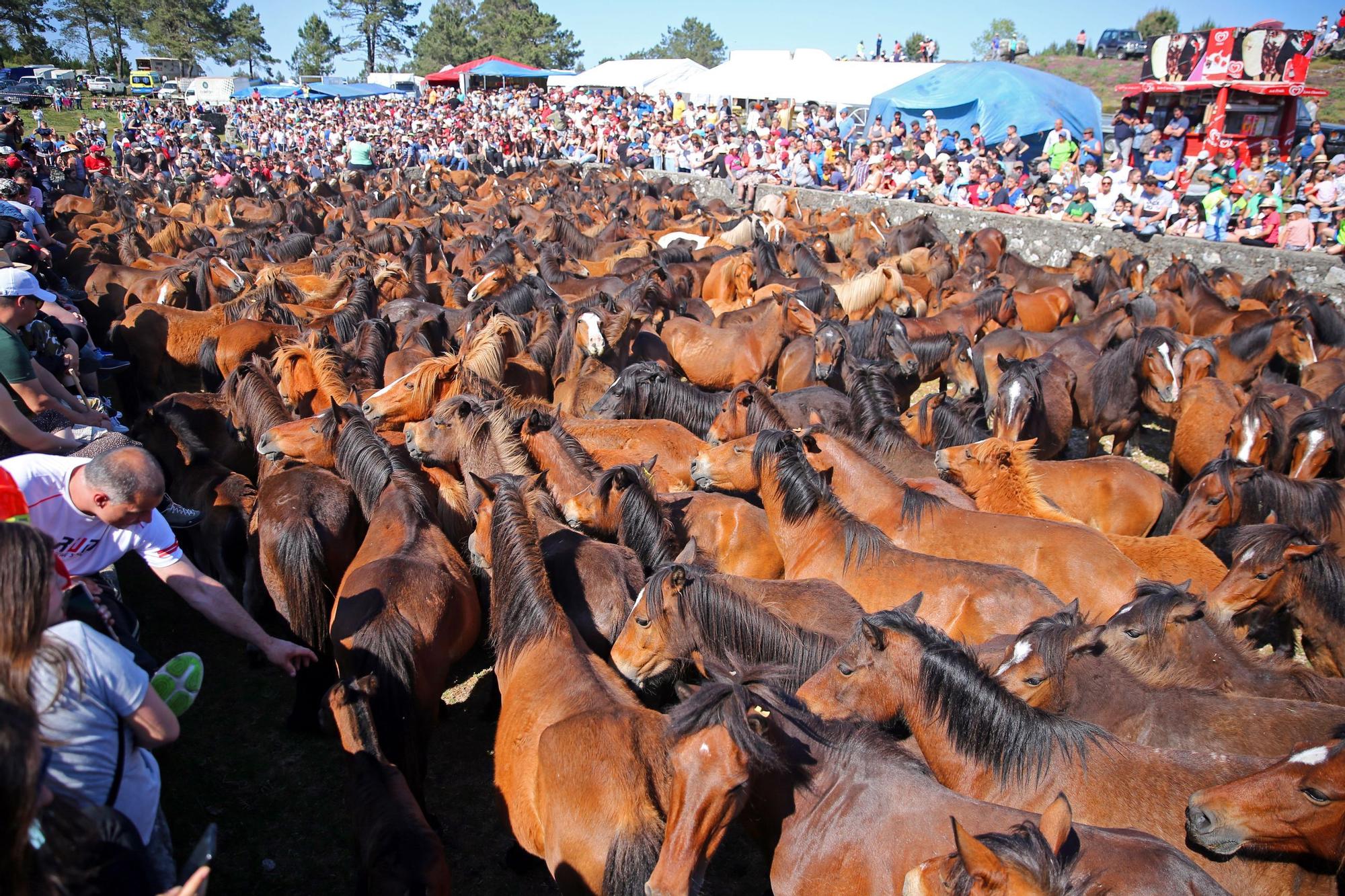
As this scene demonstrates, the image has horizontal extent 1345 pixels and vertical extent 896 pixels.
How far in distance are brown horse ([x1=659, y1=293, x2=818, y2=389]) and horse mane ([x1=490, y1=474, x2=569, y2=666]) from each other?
5511 millimetres

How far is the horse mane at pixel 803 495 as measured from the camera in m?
4.58

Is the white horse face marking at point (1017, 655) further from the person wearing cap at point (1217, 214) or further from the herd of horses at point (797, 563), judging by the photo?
the person wearing cap at point (1217, 214)

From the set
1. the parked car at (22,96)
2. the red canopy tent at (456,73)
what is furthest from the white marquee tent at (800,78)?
the parked car at (22,96)

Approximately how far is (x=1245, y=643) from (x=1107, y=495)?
Answer: 199cm

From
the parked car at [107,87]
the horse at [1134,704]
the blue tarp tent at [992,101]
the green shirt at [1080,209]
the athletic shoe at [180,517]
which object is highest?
the parked car at [107,87]

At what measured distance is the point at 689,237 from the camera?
15734mm

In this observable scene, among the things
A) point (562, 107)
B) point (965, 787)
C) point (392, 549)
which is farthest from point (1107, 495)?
point (562, 107)

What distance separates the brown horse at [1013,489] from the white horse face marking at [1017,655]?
176cm

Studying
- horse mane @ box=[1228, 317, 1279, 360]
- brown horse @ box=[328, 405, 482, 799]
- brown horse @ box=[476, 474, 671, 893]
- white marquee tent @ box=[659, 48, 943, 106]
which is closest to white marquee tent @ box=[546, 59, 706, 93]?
white marquee tent @ box=[659, 48, 943, 106]

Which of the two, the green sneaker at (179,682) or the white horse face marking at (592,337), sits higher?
the white horse face marking at (592,337)

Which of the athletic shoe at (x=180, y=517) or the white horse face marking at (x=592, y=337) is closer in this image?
the athletic shoe at (x=180, y=517)

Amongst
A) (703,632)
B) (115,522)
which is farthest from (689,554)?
(115,522)

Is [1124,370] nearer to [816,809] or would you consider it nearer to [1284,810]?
[1284,810]

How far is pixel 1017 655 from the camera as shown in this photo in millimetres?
3488
